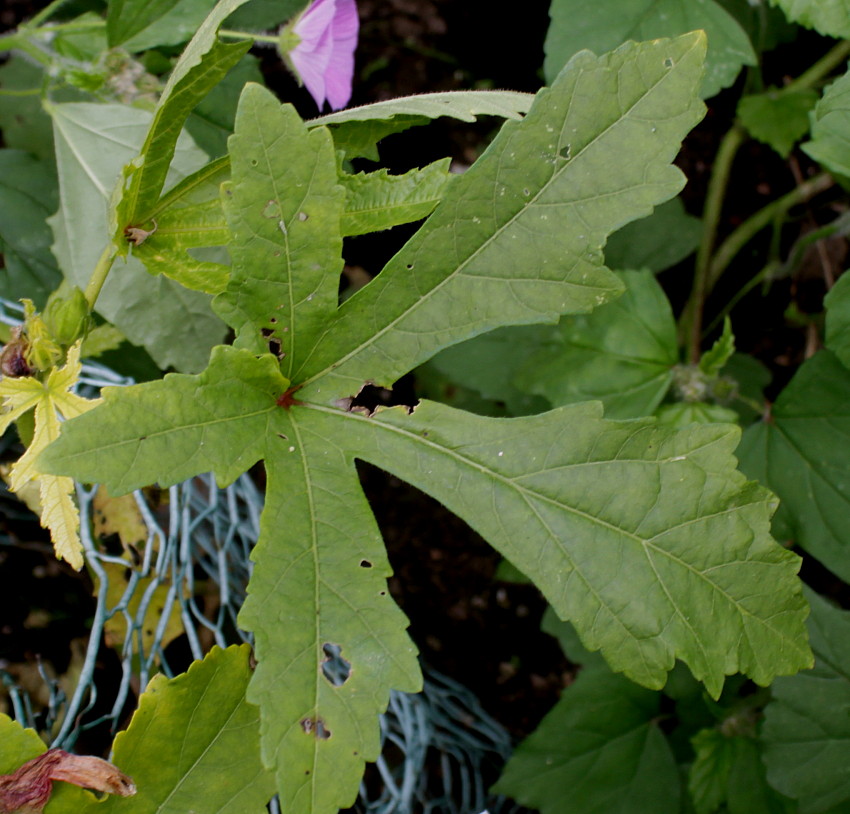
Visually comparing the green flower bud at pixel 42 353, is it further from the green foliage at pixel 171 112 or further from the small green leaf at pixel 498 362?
the small green leaf at pixel 498 362

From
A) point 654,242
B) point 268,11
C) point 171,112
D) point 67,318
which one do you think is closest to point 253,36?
point 171,112

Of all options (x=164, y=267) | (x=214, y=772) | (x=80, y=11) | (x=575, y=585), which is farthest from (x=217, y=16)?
(x=80, y=11)

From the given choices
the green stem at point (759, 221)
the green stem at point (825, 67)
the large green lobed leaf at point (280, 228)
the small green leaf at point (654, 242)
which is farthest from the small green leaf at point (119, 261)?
the green stem at point (825, 67)

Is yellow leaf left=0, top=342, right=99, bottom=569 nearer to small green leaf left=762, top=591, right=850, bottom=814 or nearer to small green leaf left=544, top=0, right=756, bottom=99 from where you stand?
small green leaf left=544, top=0, right=756, bottom=99

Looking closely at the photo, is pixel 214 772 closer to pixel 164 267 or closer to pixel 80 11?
pixel 164 267

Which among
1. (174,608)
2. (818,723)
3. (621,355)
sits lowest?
(818,723)

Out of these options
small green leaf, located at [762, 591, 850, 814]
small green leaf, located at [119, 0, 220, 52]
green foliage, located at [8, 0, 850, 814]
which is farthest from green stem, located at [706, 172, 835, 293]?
small green leaf, located at [119, 0, 220, 52]

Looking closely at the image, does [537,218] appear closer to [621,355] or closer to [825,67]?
[621,355]

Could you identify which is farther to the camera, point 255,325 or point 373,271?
point 373,271
